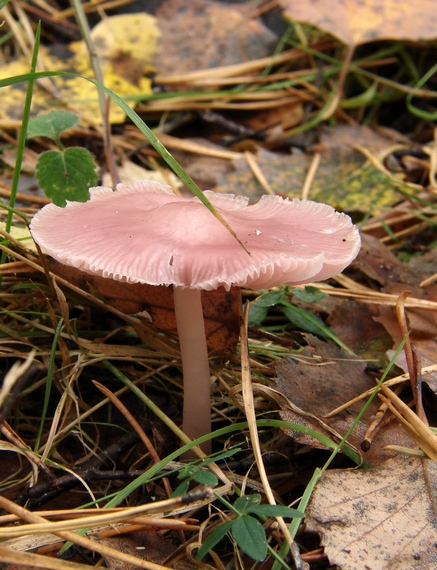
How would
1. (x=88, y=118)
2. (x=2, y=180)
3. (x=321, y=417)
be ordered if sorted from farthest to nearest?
(x=88, y=118)
(x=2, y=180)
(x=321, y=417)

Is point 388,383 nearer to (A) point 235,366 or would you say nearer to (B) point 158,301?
(A) point 235,366


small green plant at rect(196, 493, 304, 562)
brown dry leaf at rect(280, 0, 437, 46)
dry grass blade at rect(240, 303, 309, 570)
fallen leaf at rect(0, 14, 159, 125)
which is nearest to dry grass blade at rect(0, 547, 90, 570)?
small green plant at rect(196, 493, 304, 562)

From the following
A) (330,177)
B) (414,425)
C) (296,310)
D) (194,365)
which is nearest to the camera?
(414,425)

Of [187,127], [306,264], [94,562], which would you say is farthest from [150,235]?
[187,127]

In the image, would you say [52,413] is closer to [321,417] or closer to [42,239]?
[42,239]

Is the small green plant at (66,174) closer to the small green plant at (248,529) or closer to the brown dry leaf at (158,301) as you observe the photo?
the brown dry leaf at (158,301)

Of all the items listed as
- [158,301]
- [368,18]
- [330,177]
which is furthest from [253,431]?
[368,18]

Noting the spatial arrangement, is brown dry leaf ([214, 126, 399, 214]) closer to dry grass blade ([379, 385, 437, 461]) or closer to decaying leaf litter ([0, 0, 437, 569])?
decaying leaf litter ([0, 0, 437, 569])
